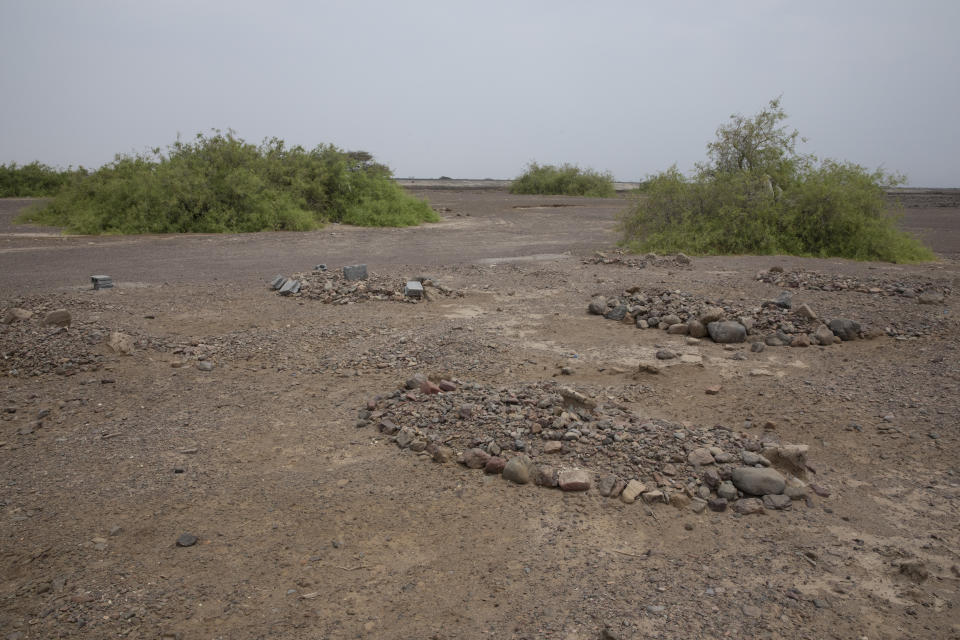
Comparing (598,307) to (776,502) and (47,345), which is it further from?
(47,345)

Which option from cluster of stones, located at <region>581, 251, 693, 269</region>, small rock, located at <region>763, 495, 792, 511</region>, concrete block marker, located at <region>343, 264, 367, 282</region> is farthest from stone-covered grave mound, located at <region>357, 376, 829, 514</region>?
cluster of stones, located at <region>581, 251, 693, 269</region>

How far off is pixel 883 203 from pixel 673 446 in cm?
1468

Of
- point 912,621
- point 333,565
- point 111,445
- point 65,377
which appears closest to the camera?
point 912,621

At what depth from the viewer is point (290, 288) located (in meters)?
9.74

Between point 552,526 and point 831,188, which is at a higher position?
point 831,188

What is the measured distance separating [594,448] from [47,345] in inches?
227

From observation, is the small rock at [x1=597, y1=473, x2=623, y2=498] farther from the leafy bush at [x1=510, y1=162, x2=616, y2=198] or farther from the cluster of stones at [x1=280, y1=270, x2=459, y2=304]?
the leafy bush at [x1=510, y1=162, x2=616, y2=198]

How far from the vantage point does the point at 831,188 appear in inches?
592

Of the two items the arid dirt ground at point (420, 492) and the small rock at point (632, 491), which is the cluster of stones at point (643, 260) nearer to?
the arid dirt ground at point (420, 492)

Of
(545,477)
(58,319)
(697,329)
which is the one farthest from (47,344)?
(697,329)

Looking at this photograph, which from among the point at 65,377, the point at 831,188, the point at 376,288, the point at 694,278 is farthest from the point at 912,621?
the point at 831,188

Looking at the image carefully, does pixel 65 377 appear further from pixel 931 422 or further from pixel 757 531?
pixel 931 422

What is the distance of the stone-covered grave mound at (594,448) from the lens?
3801 mm

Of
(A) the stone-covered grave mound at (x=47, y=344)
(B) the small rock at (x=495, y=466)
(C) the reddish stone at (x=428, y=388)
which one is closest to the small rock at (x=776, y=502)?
(B) the small rock at (x=495, y=466)
